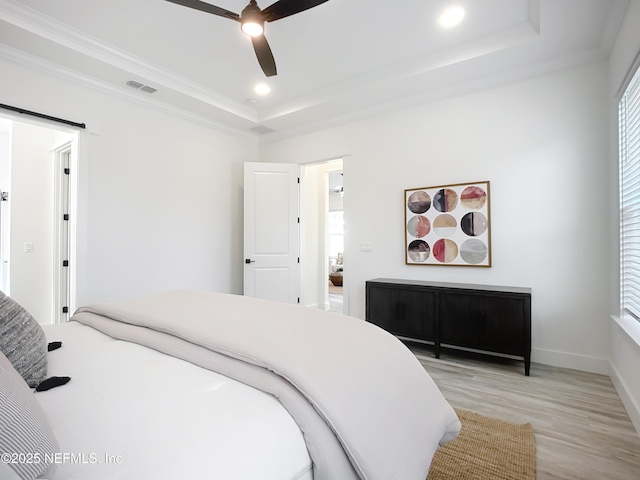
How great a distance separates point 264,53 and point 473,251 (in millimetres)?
2618

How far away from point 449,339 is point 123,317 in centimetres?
274

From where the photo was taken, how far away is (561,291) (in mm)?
2949

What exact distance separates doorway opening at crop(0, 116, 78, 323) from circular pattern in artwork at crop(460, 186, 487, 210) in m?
4.50

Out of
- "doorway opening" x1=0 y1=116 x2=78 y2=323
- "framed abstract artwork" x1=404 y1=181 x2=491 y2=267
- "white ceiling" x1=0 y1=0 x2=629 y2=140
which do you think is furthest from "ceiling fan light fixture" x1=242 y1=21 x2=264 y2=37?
"doorway opening" x1=0 y1=116 x2=78 y2=323

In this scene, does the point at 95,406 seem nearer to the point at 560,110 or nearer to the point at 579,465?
the point at 579,465

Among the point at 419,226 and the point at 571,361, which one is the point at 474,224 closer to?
the point at 419,226

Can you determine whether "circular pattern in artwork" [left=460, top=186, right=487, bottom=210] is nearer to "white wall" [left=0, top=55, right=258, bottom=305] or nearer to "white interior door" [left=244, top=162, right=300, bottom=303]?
"white interior door" [left=244, top=162, right=300, bottom=303]

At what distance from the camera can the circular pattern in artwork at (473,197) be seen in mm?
3287

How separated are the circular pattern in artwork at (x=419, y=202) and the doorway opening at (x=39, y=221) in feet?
13.2

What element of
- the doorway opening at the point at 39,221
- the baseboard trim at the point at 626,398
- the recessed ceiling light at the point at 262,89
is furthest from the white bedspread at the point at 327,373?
the doorway opening at the point at 39,221

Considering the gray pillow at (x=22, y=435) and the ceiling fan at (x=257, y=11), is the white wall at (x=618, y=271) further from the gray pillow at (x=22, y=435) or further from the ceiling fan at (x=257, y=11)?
the gray pillow at (x=22, y=435)

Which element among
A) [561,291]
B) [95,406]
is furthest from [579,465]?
[95,406]

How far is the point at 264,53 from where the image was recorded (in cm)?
237

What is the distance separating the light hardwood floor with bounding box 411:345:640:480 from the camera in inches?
66.3
